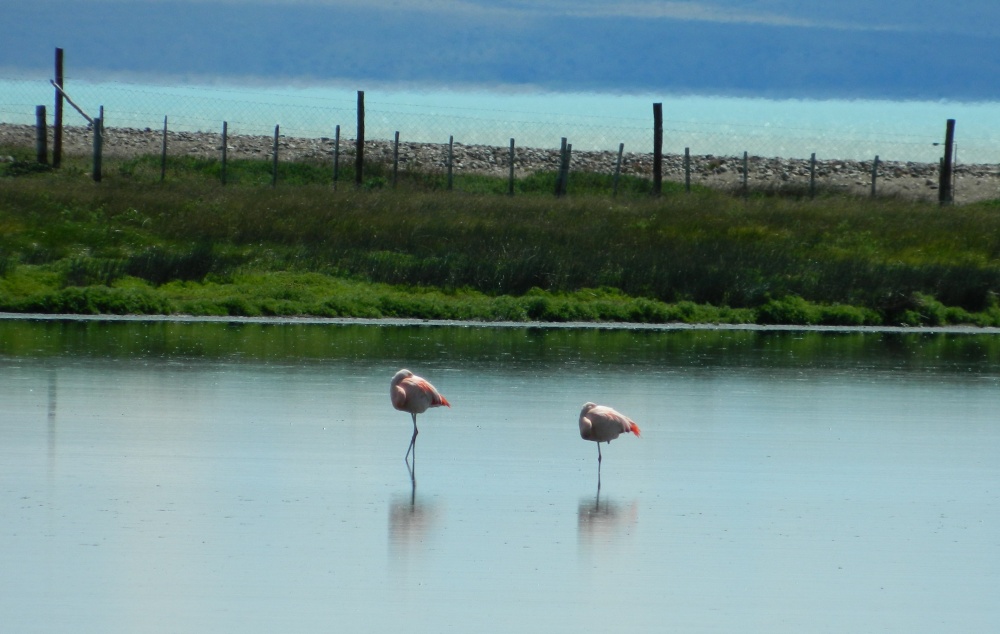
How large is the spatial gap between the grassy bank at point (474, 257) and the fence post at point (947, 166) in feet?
20.7

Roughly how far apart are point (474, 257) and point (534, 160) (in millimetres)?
31326

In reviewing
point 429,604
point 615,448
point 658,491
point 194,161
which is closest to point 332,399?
point 615,448

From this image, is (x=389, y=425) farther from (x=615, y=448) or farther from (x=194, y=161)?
(x=194, y=161)

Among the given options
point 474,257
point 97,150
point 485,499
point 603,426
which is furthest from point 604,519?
point 97,150

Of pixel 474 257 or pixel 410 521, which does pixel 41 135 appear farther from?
pixel 410 521

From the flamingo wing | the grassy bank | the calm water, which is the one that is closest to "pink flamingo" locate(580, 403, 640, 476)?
the flamingo wing

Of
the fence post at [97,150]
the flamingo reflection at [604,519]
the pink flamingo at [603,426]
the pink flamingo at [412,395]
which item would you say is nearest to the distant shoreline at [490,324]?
the pink flamingo at [412,395]

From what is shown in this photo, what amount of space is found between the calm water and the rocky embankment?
36.4m

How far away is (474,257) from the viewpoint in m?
28.3

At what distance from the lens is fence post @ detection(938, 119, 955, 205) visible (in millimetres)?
42219

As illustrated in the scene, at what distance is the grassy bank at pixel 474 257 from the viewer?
2538 cm

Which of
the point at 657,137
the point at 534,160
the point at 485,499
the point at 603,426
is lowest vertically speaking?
the point at 485,499

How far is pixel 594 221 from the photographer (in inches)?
1291

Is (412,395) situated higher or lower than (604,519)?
higher
